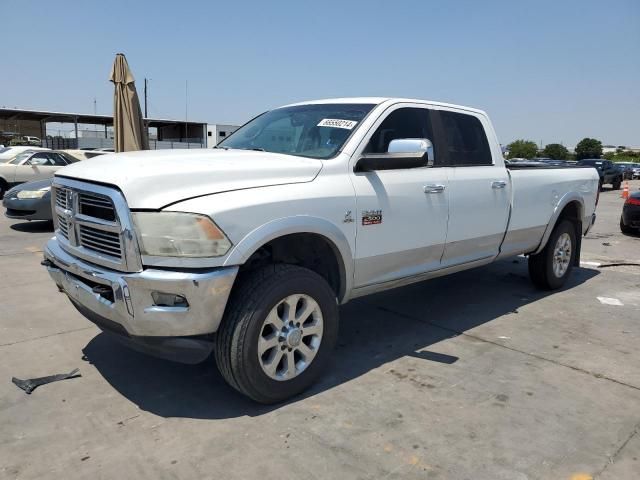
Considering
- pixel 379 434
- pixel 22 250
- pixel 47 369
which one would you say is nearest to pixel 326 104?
pixel 379 434

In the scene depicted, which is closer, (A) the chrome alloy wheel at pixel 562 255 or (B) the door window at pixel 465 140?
(B) the door window at pixel 465 140

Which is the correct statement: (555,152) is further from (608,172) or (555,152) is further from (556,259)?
(556,259)

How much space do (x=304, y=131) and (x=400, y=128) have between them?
0.75 metres

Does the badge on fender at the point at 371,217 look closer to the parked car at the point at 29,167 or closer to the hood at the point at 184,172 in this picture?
the hood at the point at 184,172

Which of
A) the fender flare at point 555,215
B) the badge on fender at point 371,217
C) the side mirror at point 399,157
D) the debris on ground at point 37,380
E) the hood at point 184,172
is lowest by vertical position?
the debris on ground at point 37,380

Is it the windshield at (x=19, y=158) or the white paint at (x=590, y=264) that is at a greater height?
the windshield at (x=19, y=158)

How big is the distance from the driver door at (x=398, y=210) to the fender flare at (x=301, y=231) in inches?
4.2

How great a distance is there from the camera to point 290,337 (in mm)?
3197

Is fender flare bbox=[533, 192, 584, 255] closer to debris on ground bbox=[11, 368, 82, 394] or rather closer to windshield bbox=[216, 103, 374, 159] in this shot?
windshield bbox=[216, 103, 374, 159]

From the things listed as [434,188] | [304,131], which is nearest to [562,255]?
[434,188]

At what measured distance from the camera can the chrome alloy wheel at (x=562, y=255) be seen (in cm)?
598

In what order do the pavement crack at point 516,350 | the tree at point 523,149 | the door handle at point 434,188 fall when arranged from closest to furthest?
the pavement crack at point 516,350 → the door handle at point 434,188 → the tree at point 523,149

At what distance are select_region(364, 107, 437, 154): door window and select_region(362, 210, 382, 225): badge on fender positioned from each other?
452 mm

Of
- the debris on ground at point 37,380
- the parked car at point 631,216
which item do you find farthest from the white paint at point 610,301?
the parked car at point 631,216
